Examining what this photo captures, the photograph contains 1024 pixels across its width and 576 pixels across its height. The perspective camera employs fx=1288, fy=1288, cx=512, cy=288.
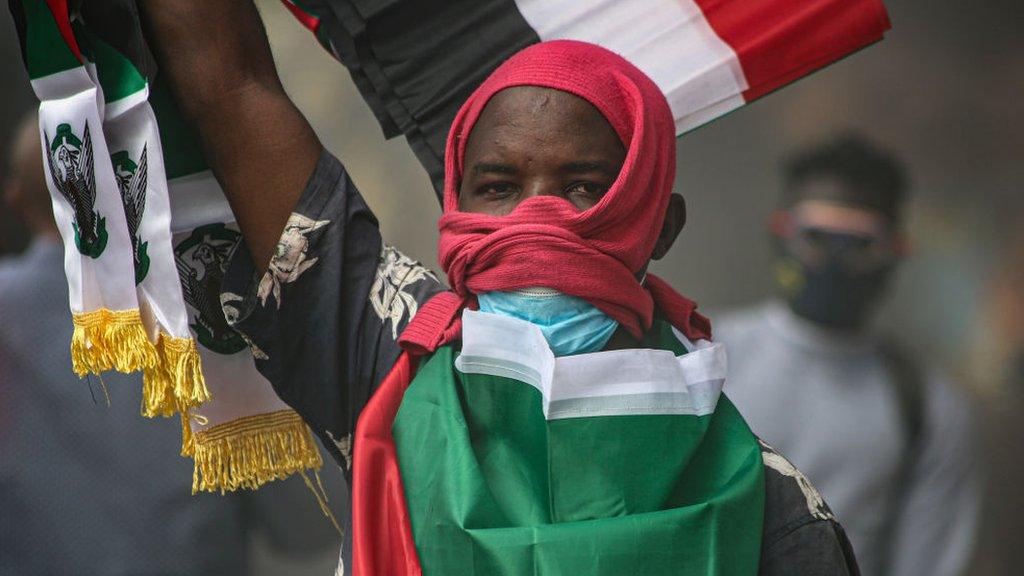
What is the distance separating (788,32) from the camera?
7.32ft

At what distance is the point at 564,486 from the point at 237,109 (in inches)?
28.9

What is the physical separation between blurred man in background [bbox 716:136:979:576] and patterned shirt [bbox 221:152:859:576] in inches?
101

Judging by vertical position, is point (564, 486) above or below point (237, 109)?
below

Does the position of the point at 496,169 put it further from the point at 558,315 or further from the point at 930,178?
the point at 930,178

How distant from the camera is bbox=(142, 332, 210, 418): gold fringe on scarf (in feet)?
5.99

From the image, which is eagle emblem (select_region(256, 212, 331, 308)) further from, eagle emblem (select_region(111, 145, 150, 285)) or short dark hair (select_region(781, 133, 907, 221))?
short dark hair (select_region(781, 133, 907, 221))

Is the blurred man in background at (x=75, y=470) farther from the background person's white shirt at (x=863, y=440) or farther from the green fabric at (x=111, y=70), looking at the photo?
the background person's white shirt at (x=863, y=440)

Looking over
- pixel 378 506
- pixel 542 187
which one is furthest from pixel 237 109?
pixel 378 506

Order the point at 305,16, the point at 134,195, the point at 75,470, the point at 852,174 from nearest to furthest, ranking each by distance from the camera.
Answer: the point at 134,195 → the point at 305,16 → the point at 75,470 → the point at 852,174

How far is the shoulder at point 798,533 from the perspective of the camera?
67.7 inches

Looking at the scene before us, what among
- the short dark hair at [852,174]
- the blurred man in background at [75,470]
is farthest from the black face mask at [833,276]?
the blurred man in background at [75,470]

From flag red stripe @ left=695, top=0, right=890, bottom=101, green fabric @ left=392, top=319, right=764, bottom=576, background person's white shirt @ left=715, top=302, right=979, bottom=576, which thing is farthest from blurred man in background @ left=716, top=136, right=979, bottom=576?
green fabric @ left=392, top=319, right=764, bottom=576

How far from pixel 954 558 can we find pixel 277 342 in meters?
3.21

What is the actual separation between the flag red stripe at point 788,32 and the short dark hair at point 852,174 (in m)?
2.37
